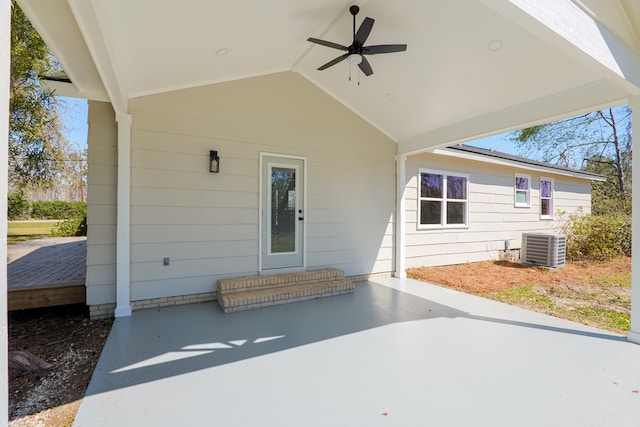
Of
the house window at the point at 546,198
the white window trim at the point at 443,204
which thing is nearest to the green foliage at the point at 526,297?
the white window trim at the point at 443,204

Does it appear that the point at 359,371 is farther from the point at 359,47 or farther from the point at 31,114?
the point at 31,114

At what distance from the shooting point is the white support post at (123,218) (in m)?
3.96

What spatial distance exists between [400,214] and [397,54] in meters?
3.24

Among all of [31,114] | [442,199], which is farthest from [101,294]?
[442,199]

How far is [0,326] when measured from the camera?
0.74 meters

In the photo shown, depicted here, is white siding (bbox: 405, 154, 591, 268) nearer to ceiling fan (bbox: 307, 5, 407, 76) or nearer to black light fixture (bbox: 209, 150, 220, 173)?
ceiling fan (bbox: 307, 5, 407, 76)

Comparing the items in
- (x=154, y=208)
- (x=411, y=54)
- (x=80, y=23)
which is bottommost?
(x=154, y=208)

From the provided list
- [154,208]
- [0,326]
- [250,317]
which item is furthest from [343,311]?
[0,326]

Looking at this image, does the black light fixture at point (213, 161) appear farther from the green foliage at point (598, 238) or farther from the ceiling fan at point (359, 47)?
the green foliage at point (598, 238)

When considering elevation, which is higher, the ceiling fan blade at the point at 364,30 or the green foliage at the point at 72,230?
the ceiling fan blade at the point at 364,30

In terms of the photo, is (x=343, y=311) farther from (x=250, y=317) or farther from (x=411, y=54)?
(x=411, y=54)

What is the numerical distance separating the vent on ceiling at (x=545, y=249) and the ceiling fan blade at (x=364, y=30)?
7121 millimetres

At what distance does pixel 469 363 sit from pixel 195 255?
373cm

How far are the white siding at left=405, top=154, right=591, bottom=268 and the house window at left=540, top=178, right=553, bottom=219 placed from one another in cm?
20
